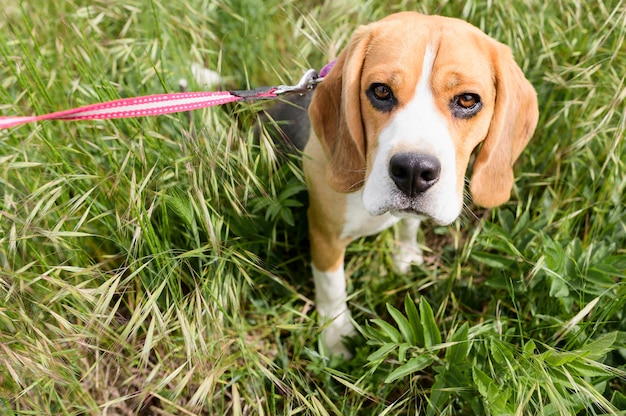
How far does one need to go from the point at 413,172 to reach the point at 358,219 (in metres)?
0.62

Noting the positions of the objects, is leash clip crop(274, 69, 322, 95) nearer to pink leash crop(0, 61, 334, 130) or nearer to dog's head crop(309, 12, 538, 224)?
pink leash crop(0, 61, 334, 130)

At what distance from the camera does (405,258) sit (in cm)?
324

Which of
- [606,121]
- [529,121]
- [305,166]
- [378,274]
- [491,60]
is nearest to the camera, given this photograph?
[491,60]

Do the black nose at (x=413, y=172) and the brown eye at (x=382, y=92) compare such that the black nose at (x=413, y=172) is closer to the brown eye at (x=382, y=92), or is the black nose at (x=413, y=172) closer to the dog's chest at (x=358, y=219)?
the brown eye at (x=382, y=92)

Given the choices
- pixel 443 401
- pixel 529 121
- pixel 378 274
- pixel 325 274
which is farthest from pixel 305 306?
pixel 529 121

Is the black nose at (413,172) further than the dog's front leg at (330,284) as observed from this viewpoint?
No

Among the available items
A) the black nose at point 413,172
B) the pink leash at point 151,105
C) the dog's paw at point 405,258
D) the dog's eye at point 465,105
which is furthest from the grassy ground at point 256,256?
the dog's eye at point 465,105

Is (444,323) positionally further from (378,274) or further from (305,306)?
(305,306)

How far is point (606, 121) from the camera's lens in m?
2.83

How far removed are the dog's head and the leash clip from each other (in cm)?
15

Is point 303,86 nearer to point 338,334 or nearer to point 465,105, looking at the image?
point 465,105

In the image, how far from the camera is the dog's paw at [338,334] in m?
2.85

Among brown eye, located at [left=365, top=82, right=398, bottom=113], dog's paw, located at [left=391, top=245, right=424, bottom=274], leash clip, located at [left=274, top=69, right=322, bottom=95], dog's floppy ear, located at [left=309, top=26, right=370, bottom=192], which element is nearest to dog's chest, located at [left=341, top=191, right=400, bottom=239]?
dog's floppy ear, located at [left=309, top=26, right=370, bottom=192]

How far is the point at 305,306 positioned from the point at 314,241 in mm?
455
